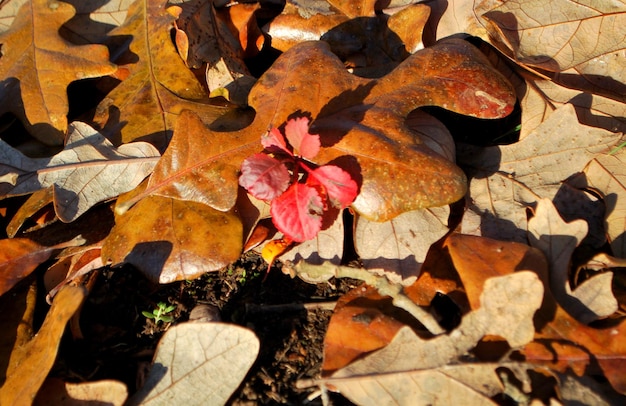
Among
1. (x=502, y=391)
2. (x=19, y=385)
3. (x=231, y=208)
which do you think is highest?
(x=231, y=208)

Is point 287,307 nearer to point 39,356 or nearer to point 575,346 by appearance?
point 39,356

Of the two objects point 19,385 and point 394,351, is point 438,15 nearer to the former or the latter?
point 394,351

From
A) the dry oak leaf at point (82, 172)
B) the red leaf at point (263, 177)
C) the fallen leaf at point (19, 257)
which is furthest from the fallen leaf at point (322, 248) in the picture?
the fallen leaf at point (19, 257)

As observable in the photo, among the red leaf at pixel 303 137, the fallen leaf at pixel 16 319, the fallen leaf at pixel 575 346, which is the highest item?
the red leaf at pixel 303 137

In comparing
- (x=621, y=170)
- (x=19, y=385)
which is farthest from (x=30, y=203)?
(x=621, y=170)

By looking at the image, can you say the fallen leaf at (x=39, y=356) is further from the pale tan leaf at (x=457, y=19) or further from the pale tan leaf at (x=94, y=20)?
the pale tan leaf at (x=457, y=19)

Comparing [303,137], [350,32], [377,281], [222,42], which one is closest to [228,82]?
[222,42]

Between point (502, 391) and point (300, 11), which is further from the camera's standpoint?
point (300, 11)
